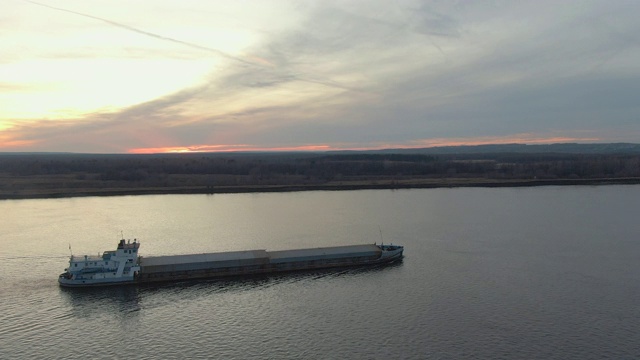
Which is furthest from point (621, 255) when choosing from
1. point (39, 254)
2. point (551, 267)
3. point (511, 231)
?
point (39, 254)

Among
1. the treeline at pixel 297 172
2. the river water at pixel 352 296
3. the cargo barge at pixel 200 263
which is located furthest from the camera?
the treeline at pixel 297 172

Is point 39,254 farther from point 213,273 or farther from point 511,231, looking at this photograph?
point 511,231

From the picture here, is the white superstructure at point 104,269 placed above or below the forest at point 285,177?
below

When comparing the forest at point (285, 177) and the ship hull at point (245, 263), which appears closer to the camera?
the ship hull at point (245, 263)

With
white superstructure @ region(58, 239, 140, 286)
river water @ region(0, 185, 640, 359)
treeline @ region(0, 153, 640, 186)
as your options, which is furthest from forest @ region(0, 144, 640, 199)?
white superstructure @ region(58, 239, 140, 286)

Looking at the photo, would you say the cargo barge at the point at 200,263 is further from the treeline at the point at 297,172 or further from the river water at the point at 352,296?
the treeline at the point at 297,172

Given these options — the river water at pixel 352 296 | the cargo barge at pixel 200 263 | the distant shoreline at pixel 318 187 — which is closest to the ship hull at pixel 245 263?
the cargo barge at pixel 200 263

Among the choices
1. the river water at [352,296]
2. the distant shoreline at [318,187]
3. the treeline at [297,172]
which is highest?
the treeline at [297,172]
